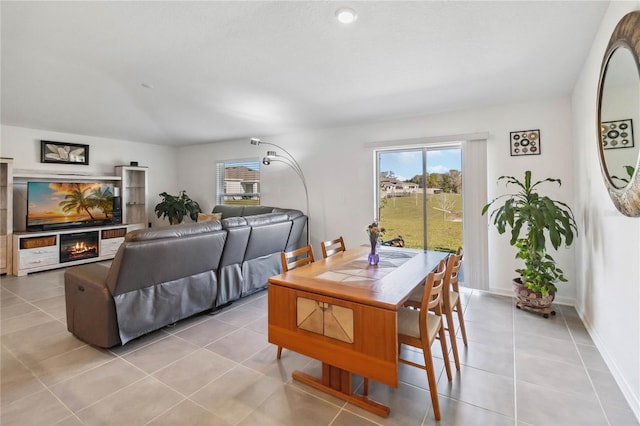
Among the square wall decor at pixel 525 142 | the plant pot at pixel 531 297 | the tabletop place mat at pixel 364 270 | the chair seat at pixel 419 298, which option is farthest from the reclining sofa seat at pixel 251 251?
the square wall decor at pixel 525 142

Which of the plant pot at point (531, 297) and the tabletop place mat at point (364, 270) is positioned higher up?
the tabletop place mat at point (364, 270)

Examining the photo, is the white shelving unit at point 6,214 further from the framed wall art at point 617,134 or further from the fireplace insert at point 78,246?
the framed wall art at point 617,134

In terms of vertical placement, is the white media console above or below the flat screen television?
below

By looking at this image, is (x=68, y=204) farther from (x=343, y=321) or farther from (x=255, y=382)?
(x=343, y=321)

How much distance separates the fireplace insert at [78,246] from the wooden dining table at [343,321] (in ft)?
16.3

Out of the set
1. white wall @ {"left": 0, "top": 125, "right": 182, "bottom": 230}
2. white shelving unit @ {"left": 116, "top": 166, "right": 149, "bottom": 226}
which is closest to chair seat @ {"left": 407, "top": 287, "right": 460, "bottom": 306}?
white shelving unit @ {"left": 116, "top": 166, "right": 149, "bottom": 226}

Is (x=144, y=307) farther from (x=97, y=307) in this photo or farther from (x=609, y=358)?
(x=609, y=358)

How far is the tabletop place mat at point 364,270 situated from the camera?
2014 millimetres

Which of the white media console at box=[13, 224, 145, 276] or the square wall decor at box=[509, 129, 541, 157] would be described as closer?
the square wall decor at box=[509, 129, 541, 157]

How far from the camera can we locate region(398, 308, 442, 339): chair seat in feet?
5.83

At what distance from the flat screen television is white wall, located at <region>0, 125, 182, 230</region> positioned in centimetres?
37

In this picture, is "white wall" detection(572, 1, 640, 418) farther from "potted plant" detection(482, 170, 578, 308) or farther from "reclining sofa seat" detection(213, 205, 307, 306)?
"reclining sofa seat" detection(213, 205, 307, 306)

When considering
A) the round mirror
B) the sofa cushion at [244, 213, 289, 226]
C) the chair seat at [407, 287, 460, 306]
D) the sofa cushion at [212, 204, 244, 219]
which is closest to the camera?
the round mirror

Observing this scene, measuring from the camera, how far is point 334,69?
284 centimetres
